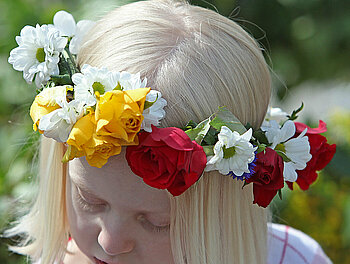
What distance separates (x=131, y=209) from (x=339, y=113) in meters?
1.74

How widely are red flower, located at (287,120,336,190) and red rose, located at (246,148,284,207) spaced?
0.54 feet

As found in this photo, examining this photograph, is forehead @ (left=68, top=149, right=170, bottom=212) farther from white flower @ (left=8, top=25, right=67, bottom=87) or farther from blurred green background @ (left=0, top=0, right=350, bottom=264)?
blurred green background @ (left=0, top=0, right=350, bottom=264)

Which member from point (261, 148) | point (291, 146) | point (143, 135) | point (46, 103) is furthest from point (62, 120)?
point (291, 146)

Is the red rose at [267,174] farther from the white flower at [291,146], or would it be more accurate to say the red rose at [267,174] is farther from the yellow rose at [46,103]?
the yellow rose at [46,103]

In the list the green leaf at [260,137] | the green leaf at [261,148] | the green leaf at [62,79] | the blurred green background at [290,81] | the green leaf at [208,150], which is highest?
the green leaf at [62,79]

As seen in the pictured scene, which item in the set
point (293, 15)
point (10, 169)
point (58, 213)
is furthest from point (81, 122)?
point (293, 15)

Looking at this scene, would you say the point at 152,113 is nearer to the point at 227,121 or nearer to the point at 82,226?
the point at 227,121

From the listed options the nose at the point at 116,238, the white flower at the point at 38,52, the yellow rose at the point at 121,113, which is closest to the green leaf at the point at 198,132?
the yellow rose at the point at 121,113

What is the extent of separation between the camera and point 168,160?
1.02m

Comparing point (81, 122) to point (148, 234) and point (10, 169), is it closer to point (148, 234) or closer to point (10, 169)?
point (148, 234)

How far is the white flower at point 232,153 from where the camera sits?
1.05m

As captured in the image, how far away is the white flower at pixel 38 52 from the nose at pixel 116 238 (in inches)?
13.7

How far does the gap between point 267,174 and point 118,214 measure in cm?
32

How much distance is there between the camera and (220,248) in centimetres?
125
